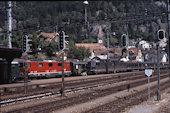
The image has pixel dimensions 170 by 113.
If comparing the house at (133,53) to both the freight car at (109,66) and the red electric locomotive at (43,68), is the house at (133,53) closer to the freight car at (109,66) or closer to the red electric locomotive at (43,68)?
the freight car at (109,66)

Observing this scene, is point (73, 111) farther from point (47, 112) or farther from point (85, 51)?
point (85, 51)

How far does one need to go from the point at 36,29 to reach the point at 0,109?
15.3 metres

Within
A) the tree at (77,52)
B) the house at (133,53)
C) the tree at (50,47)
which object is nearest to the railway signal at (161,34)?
the house at (133,53)

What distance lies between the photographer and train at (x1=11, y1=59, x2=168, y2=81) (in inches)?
1467

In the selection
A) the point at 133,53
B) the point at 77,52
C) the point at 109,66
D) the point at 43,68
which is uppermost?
the point at 77,52

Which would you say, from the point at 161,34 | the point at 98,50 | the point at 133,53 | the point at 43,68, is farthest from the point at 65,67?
the point at 161,34

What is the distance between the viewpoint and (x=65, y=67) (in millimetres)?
47438

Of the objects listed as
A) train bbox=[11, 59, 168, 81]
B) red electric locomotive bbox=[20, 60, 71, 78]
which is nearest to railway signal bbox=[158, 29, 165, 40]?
train bbox=[11, 59, 168, 81]

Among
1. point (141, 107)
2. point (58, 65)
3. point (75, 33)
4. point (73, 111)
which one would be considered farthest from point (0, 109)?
point (75, 33)

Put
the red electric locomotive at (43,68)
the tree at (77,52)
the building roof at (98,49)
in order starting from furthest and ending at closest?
the tree at (77,52)
the building roof at (98,49)
the red electric locomotive at (43,68)

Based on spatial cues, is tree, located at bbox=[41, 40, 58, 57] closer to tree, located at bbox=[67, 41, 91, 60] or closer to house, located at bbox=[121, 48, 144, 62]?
tree, located at bbox=[67, 41, 91, 60]

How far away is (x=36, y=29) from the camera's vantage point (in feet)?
96.6

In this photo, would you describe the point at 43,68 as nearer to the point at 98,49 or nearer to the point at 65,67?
the point at 65,67

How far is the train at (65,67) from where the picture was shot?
37250 millimetres
